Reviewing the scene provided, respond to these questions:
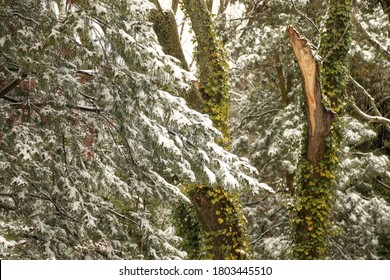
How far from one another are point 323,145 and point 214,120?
1601 mm

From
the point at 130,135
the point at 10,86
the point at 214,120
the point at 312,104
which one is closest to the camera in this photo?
the point at 10,86

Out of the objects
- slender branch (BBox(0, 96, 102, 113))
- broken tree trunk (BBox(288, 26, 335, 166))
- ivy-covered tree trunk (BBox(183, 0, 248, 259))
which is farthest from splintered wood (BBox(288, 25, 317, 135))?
slender branch (BBox(0, 96, 102, 113))

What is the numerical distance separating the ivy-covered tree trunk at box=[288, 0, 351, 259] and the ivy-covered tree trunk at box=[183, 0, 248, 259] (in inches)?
39.0

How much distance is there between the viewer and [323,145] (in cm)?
805

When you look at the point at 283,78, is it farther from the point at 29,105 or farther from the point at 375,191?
the point at 29,105

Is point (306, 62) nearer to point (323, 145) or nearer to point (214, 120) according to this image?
point (323, 145)

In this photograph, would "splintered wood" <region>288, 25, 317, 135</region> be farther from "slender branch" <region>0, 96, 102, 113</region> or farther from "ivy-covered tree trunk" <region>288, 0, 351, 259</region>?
"slender branch" <region>0, 96, 102, 113</region>

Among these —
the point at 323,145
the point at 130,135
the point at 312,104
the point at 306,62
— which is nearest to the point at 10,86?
the point at 130,135

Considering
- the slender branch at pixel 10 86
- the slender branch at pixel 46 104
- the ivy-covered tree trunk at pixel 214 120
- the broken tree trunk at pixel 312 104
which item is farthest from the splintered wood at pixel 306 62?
the slender branch at pixel 10 86

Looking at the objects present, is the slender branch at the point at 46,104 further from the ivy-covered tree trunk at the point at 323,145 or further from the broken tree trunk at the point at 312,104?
the ivy-covered tree trunk at the point at 323,145

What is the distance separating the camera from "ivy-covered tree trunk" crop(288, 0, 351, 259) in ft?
25.7

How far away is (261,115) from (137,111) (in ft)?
29.3

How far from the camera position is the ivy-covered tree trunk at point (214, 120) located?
26.0ft

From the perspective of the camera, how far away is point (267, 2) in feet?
39.2
